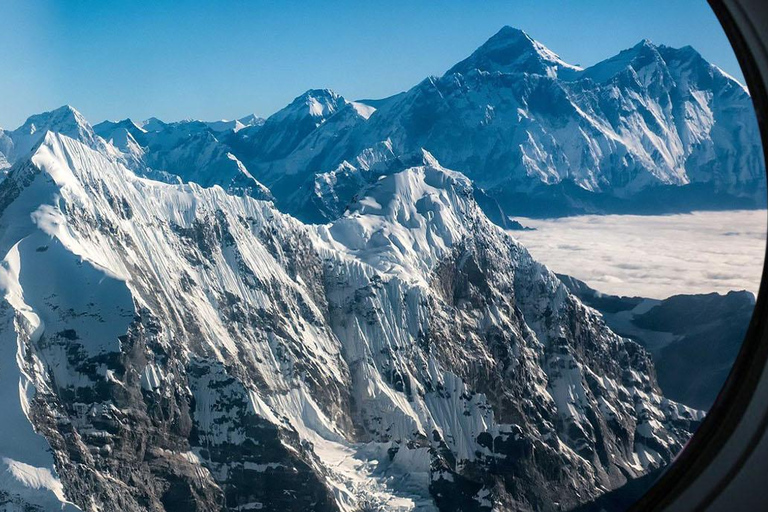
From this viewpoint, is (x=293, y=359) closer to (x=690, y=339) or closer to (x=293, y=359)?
(x=293, y=359)

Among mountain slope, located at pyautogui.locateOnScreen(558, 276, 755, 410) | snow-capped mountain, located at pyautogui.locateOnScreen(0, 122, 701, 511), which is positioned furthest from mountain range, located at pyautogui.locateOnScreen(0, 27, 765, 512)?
mountain slope, located at pyautogui.locateOnScreen(558, 276, 755, 410)

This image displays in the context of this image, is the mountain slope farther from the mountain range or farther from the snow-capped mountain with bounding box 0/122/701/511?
the mountain range

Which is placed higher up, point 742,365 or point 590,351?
point 590,351

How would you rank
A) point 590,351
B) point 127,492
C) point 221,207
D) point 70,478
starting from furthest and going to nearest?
point 590,351 < point 221,207 < point 127,492 < point 70,478

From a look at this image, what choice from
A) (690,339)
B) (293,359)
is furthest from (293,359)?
(690,339)

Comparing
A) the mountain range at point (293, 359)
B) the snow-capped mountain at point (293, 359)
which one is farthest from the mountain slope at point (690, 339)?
the mountain range at point (293, 359)

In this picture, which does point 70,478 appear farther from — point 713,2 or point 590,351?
point 590,351

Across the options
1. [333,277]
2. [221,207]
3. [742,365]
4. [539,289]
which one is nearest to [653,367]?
[539,289]

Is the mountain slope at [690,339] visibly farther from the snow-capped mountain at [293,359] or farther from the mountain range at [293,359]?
the mountain range at [293,359]
